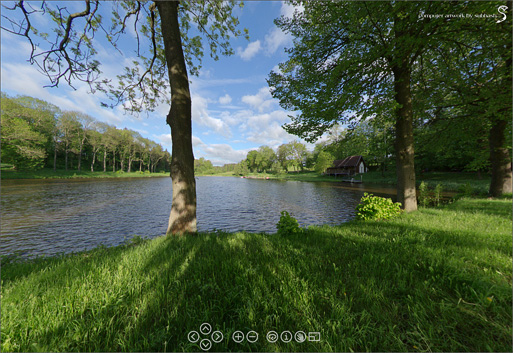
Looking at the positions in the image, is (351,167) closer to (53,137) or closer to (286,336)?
(286,336)

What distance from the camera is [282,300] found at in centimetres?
220

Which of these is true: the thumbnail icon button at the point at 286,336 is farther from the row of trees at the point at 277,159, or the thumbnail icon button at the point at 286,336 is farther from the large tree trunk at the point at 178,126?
the row of trees at the point at 277,159

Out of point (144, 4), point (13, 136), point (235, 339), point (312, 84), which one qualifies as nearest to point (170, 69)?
point (144, 4)

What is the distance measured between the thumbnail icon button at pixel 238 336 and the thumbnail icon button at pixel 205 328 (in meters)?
0.30

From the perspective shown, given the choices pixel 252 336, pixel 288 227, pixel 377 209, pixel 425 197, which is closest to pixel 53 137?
pixel 288 227

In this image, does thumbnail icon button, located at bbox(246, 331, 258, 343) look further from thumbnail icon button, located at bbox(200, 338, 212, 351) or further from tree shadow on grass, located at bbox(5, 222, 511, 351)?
thumbnail icon button, located at bbox(200, 338, 212, 351)

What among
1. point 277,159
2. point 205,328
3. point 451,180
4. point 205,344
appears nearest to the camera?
point 205,344

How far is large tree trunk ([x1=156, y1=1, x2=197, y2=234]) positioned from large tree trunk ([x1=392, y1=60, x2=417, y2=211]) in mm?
8594

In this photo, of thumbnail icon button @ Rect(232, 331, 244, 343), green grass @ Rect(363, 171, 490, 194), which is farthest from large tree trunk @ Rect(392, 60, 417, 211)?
green grass @ Rect(363, 171, 490, 194)

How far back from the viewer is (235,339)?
179 cm

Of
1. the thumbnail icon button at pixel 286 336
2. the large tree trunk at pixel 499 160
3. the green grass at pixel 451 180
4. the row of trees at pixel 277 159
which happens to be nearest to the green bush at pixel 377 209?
the thumbnail icon button at pixel 286 336

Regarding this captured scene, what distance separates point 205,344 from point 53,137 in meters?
64.1

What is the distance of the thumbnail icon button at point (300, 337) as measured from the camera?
1.75 metres

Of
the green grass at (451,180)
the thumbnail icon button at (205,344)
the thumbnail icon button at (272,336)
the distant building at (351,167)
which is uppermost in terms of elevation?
the distant building at (351,167)
